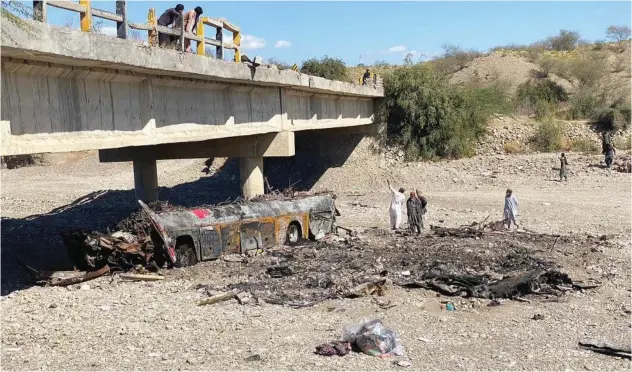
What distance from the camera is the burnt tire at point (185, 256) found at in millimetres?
12812

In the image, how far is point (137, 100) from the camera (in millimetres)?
12352

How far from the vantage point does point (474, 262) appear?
42.4 feet

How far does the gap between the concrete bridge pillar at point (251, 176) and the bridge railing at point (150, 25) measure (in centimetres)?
441

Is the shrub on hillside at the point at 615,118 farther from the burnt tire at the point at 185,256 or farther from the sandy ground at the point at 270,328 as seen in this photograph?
the burnt tire at the point at 185,256

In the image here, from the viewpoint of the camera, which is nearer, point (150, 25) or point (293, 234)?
point (150, 25)

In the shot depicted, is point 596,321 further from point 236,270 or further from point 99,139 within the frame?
point 99,139

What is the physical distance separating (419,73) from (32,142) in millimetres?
24344

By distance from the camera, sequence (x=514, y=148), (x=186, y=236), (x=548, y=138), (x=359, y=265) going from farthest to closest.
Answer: (x=514, y=148) → (x=548, y=138) → (x=186, y=236) → (x=359, y=265)

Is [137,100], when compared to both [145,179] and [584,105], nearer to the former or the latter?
[145,179]

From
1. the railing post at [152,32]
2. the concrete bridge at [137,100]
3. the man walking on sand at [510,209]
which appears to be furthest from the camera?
the man walking on sand at [510,209]

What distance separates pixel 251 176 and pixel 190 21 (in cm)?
663

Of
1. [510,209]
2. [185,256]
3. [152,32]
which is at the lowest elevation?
[185,256]

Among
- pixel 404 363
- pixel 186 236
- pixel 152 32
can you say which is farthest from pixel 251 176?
pixel 404 363

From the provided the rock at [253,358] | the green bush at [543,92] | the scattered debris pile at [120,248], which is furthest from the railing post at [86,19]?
the green bush at [543,92]
